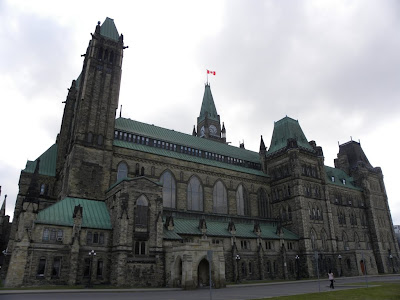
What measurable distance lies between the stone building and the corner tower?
90.0 feet

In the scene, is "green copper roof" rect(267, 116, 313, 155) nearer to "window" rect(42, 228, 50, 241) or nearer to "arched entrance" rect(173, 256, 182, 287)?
"arched entrance" rect(173, 256, 182, 287)

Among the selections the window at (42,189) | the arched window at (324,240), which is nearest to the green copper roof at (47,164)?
the window at (42,189)

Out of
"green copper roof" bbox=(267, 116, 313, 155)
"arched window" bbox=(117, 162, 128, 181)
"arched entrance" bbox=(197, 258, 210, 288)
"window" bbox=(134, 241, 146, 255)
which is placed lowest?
"arched entrance" bbox=(197, 258, 210, 288)

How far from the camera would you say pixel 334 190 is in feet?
259

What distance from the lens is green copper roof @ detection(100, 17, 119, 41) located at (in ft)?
199

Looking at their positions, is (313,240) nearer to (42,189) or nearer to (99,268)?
(99,268)

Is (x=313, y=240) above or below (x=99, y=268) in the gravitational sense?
above

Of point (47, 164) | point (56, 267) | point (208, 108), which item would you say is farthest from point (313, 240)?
point (208, 108)

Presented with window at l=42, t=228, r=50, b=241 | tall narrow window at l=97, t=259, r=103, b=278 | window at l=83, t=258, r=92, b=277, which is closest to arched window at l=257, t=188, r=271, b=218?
tall narrow window at l=97, t=259, r=103, b=278

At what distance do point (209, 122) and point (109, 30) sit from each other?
52.8 metres

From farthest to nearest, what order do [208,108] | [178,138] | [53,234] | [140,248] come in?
[208,108], [178,138], [140,248], [53,234]

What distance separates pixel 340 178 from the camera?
85.6 metres

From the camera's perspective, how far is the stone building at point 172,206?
39.2 meters

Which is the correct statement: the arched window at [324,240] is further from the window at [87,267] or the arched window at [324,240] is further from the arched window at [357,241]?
the window at [87,267]
